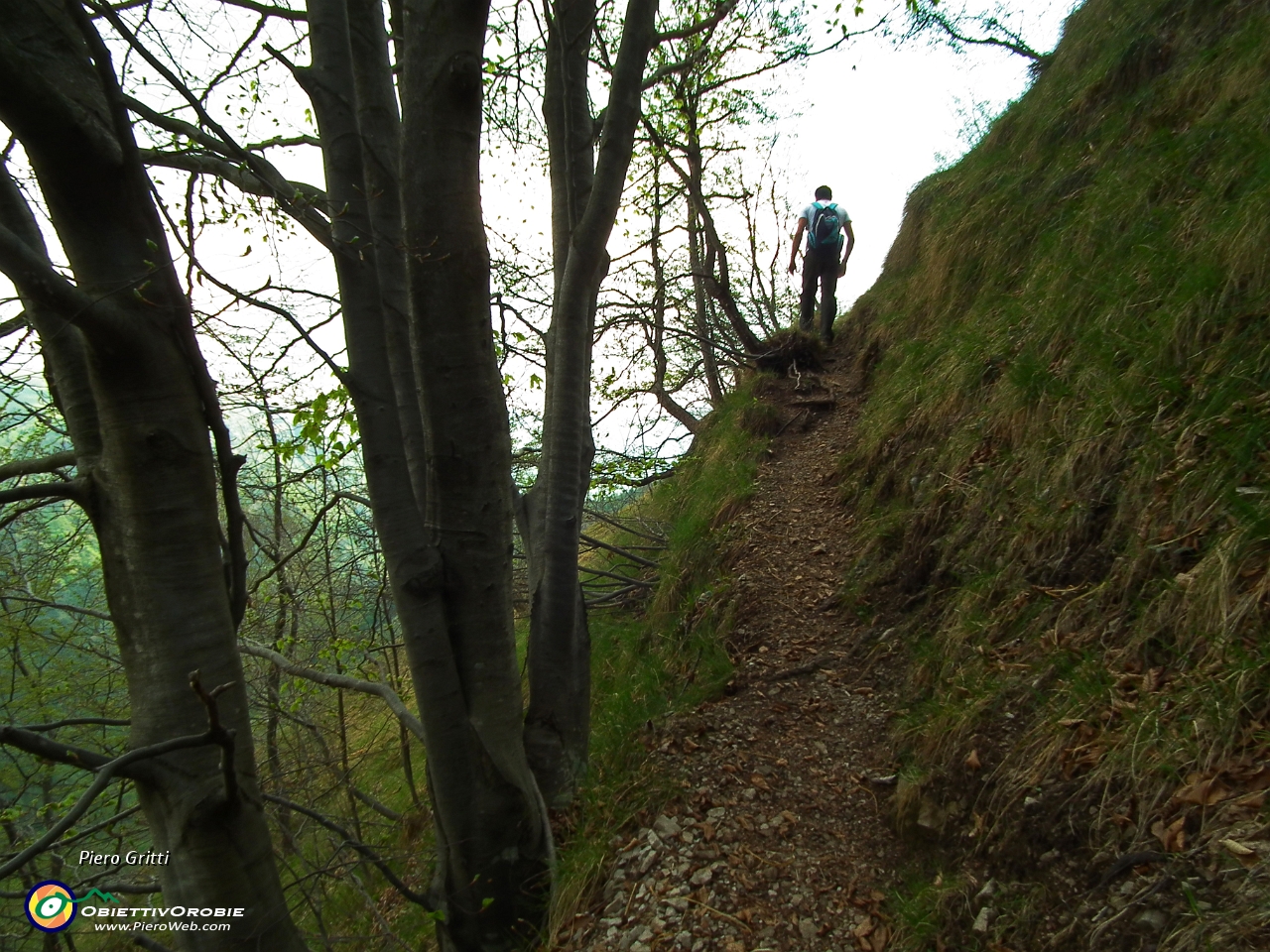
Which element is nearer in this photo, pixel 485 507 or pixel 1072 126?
pixel 485 507

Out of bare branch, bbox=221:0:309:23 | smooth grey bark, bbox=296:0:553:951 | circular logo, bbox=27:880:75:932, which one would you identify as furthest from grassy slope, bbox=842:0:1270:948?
Answer: bare branch, bbox=221:0:309:23

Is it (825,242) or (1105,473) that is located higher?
(825,242)

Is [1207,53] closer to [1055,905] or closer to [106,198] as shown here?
[1055,905]

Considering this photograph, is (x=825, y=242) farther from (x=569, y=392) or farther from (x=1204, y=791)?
(x=1204, y=791)

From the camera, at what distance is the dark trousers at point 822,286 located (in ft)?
28.1

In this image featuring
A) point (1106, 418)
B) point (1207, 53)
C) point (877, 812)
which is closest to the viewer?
point (877, 812)

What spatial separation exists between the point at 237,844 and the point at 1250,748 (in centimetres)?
295

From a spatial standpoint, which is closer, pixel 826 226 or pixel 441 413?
pixel 441 413

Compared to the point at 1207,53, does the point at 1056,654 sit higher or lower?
lower

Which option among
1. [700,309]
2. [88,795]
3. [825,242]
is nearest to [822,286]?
[825,242]

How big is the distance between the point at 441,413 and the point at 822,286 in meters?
7.41

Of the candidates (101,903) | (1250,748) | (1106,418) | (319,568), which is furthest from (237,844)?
(319,568)

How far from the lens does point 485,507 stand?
9.31ft

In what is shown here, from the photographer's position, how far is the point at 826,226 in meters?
8.37
